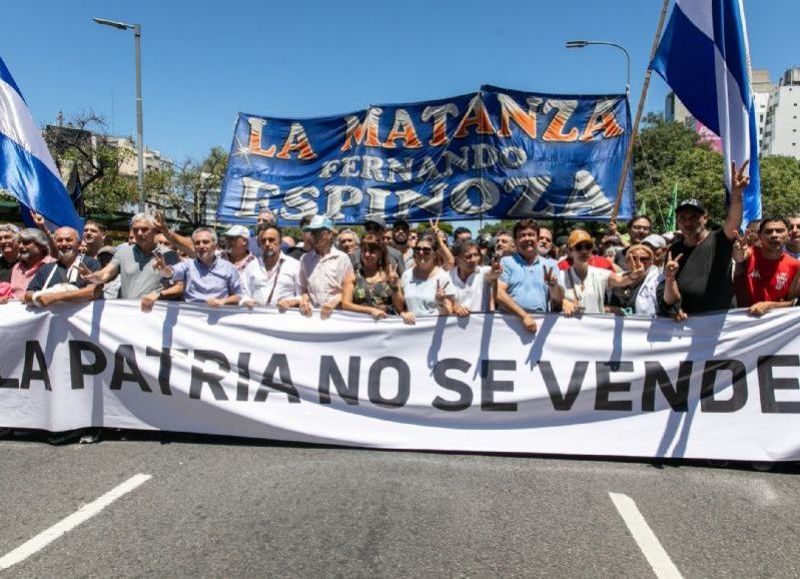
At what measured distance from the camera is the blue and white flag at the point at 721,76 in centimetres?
450

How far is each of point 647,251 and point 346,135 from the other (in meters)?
5.34

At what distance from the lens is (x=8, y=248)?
569cm

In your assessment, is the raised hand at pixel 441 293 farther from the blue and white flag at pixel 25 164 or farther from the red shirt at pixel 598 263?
the blue and white flag at pixel 25 164

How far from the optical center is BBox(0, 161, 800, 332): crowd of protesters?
436 centimetres

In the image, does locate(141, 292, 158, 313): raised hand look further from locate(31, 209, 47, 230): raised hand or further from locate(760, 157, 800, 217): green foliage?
locate(760, 157, 800, 217): green foliage

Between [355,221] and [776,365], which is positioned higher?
[355,221]

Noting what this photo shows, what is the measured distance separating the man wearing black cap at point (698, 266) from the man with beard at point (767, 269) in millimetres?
222

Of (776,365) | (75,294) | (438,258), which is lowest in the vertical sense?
(776,365)

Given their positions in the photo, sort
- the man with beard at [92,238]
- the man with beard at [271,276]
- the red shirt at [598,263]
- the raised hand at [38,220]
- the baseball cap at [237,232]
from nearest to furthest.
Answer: the man with beard at [271,276] < the baseball cap at [237,232] < the red shirt at [598,263] < the raised hand at [38,220] < the man with beard at [92,238]

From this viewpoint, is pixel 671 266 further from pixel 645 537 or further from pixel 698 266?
pixel 645 537

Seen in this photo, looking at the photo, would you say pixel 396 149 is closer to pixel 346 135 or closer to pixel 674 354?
pixel 346 135

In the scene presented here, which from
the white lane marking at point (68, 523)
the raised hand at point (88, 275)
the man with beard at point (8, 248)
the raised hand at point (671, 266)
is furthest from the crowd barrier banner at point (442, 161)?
the white lane marking at point (68, 523)

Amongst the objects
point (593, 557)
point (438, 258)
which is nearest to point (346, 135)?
point (438, 258)

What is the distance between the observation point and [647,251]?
198 inches
